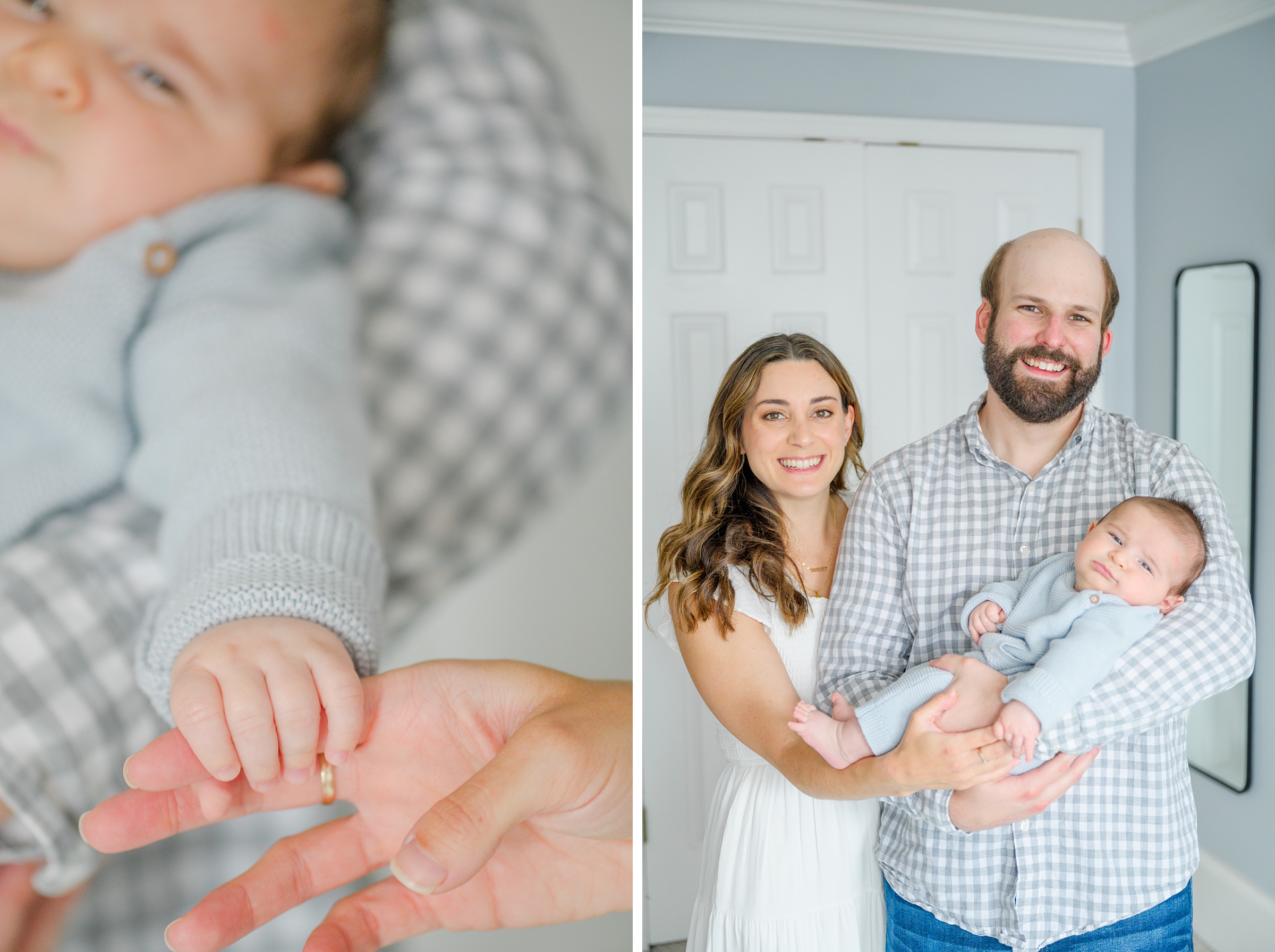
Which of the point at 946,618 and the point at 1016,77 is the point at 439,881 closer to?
the point at 946,618

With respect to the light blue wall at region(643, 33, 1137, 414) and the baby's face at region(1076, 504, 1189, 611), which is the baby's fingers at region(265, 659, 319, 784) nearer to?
the baby's face at region(1076, 504, 1189, 611)

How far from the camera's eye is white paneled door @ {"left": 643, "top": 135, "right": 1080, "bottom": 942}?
2.20 meters

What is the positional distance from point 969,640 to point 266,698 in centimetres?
104

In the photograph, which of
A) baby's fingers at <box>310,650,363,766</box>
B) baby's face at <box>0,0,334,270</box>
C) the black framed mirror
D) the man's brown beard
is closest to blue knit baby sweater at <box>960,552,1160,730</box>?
the man's brown beard

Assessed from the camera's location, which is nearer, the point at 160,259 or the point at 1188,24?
the point at 160,259

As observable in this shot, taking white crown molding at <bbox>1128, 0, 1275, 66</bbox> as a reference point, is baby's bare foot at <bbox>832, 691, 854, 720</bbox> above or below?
below

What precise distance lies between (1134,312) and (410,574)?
247 cm

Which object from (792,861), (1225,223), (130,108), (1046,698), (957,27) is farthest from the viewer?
(957,27)

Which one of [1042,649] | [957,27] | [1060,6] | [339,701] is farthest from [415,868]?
[1060,6]

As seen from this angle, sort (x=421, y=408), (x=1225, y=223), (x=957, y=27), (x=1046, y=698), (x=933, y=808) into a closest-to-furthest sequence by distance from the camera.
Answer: (x=421, y=408)
(x=1046, y=698)
(x=933, y=808)
(x=1225, y=223)
(x=957, y=27)

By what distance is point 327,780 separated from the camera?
76 cm

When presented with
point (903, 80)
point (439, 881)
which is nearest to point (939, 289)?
point (903, 80)

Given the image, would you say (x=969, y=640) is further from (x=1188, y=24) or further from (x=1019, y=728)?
(x=1188, y=24)

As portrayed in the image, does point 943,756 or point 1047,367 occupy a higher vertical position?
point 1047,367
